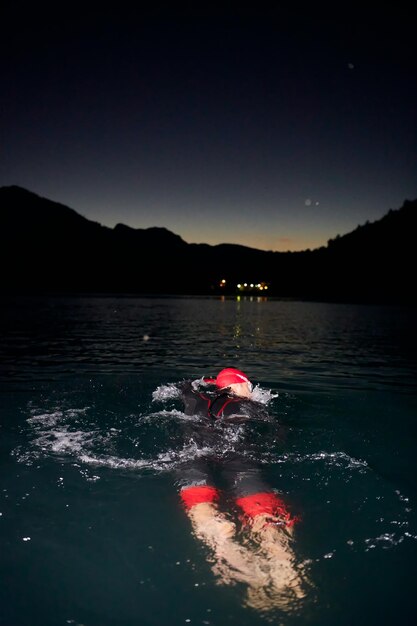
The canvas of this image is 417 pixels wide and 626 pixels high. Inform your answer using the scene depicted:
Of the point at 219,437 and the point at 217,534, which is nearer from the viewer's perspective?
the point at 217,534

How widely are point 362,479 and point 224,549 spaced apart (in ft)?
11.9

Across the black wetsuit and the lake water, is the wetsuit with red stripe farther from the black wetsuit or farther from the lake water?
the lake water

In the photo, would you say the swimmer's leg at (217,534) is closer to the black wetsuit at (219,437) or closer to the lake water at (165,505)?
the lake water at (165,505)

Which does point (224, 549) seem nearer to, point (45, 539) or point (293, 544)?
point (293, 544)

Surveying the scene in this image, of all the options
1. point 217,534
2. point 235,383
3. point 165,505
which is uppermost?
point 235,383

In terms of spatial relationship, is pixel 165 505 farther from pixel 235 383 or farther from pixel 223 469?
pixel 235 383

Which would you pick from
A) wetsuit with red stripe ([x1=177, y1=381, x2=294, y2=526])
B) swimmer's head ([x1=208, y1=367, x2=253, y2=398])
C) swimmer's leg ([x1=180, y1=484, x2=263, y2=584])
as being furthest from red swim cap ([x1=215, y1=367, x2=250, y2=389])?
swimmer's leg ([x1=180, y1=484, x2=263, y2=584])

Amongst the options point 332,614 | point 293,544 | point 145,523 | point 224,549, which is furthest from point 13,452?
point 332,614

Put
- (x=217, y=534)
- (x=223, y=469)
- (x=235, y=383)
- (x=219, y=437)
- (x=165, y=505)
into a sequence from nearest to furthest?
(x=217, y=534) < (x=165, y=505) < (x=223, y=469) < (x=219, y=437) < (x=235, y=383)

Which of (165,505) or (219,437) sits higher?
(219,437)

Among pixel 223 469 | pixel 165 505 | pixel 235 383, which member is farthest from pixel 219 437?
pixel 165 505

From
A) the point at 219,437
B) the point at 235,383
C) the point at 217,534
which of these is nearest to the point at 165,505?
the point at 217,534

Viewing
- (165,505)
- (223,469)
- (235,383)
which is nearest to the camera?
(165,505)

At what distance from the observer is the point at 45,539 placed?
5285mm
